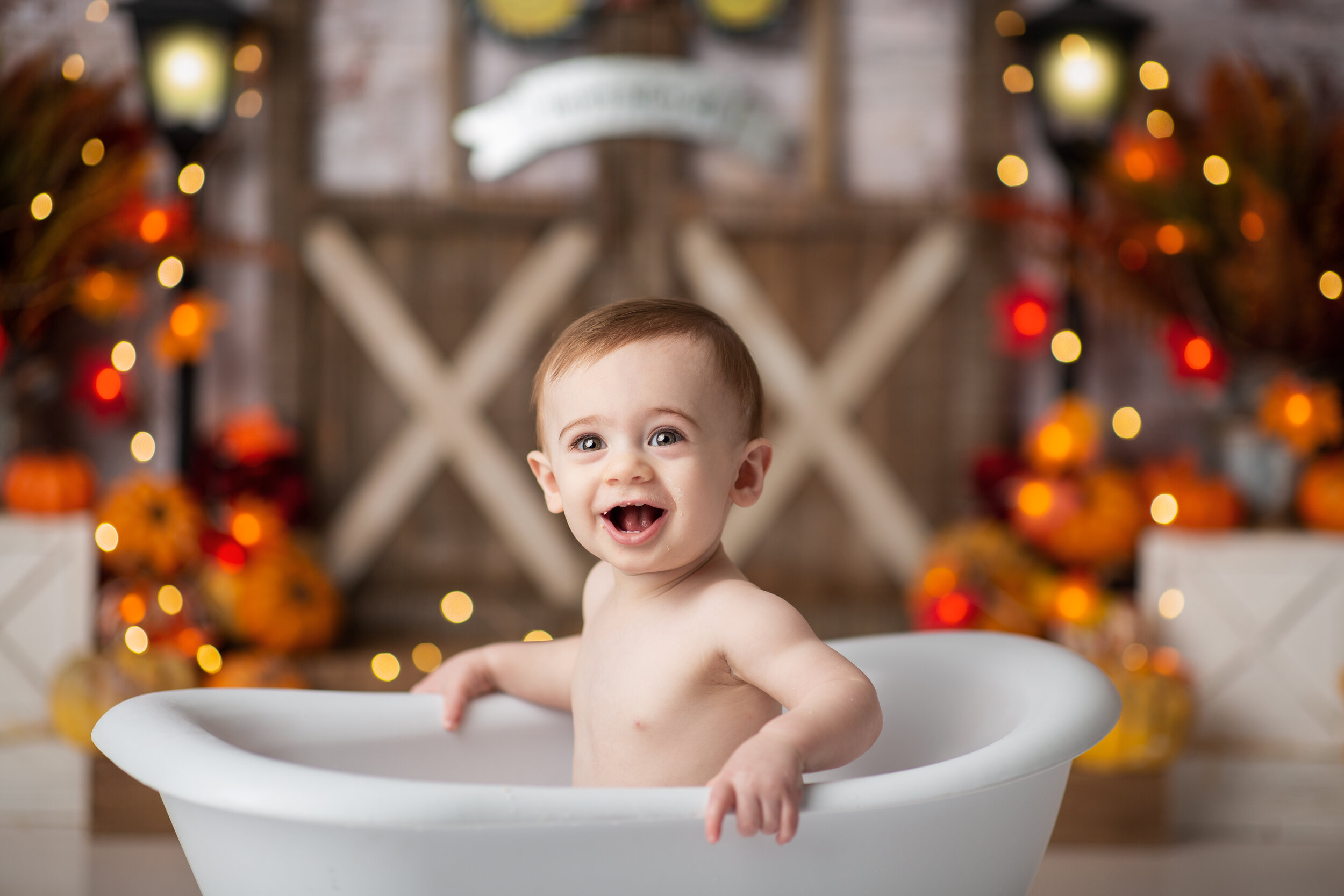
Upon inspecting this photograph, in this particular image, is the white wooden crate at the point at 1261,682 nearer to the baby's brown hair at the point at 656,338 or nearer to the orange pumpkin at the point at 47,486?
the baby's brown hair at the point at 656,338

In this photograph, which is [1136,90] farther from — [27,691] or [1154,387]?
[27,691]

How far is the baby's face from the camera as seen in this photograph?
0.95 meters

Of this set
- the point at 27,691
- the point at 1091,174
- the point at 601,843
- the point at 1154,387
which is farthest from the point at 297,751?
the point at 1154,387

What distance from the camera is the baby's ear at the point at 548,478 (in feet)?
3.41

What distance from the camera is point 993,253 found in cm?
284

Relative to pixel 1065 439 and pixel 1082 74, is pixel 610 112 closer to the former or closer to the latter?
pixel 1082 74

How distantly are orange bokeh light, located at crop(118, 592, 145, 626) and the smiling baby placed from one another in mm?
1670

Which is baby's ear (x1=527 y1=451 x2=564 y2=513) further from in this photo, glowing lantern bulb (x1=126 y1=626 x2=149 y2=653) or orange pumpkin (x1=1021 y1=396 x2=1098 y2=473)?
orange pumpkin (x1=1021 y1=396 x2=1098 y2=473)

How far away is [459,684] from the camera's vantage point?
1193 millimetres

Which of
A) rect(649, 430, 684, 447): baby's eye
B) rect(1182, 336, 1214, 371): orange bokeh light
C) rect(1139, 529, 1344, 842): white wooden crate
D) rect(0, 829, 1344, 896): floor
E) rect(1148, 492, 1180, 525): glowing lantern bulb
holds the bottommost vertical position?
rect(0, 829, 1344, 896): floor

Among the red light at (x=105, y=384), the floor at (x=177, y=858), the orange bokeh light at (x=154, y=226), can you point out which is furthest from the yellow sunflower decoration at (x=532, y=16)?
the floor at (x=177, y=858)

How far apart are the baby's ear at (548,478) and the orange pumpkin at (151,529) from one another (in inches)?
67.4

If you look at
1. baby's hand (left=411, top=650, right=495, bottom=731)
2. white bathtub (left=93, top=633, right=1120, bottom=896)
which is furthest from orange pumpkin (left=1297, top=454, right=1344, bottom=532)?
baby's hand (left=411, top=650, right=495, bottom=731)

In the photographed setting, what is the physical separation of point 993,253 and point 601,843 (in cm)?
236
